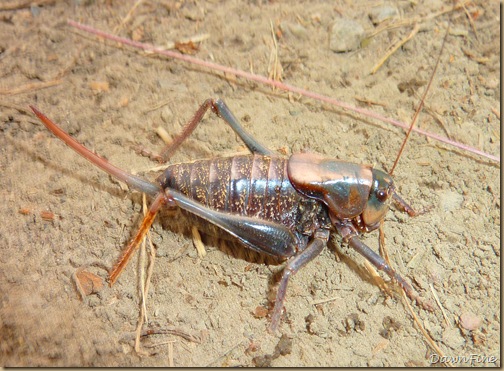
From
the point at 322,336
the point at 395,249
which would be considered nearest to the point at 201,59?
the point at 395,249

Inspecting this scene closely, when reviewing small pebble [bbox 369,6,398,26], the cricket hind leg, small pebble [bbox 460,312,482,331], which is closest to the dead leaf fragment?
the cricket hind leg

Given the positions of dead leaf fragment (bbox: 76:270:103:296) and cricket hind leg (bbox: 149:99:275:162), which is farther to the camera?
cricket hind leg (bbox: 149:99:275:162)

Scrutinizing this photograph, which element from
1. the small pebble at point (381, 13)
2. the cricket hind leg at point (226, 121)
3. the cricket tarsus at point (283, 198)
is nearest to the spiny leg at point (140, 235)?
the cricket tarsus at point (283, 198)

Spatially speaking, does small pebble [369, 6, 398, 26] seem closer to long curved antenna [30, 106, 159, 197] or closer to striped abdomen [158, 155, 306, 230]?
striped abdomen [158, 155, 306, 230]

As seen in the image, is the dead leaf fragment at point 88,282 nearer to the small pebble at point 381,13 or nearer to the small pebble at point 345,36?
the small pebble at point 345,36

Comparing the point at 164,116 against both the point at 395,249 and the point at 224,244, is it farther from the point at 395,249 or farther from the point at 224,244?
the point at 395,249

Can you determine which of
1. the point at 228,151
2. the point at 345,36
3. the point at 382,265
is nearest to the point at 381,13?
the point at 345,36

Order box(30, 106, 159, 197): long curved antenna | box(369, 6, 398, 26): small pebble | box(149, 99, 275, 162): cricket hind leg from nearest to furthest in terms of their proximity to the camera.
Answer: box(30, 106, 159, 197): long curved antenna, box(149, 99, 275, 162): cricket hind leg, box(369, 6, 398, 26): small pebble
